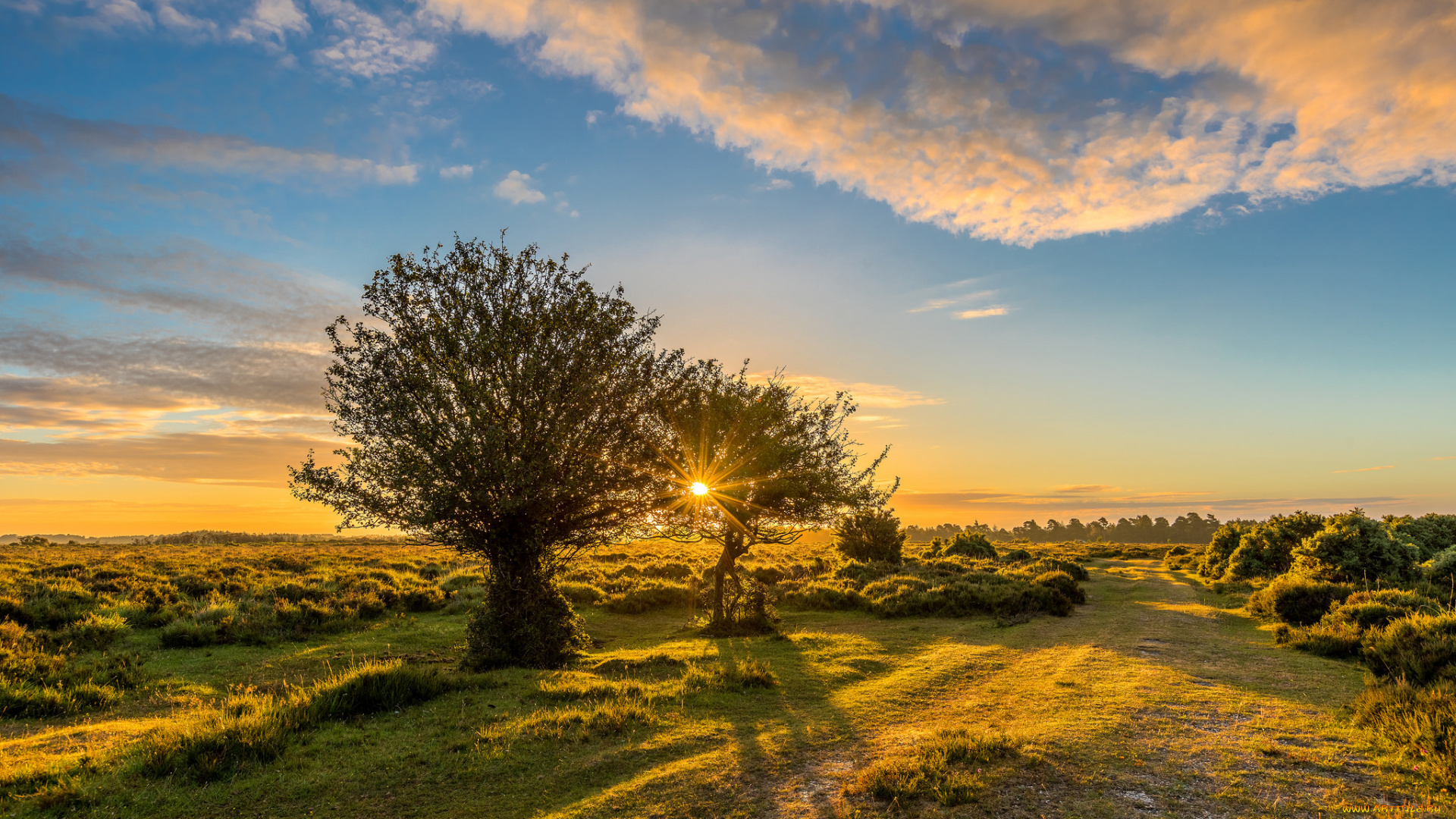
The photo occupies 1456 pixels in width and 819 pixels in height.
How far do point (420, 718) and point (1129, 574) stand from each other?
172ft

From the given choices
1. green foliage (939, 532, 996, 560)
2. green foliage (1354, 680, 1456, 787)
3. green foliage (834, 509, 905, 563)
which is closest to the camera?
green foliage (1354, 680, 1456, 787)

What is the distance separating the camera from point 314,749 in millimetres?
9836

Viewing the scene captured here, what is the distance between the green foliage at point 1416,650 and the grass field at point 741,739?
891 millimetres

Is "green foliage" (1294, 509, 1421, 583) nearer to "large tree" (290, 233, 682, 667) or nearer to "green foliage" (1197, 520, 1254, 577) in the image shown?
"green foliage" (1197, 520, 1254, 577)

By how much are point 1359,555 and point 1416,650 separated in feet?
69.3

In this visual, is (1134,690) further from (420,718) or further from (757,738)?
(420,718)

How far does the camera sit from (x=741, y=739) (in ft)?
34.4

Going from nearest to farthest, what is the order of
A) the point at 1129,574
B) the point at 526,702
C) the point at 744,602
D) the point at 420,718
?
the point at 420,718 → the point at 526,702 → the point at 744,602 → the point at 1129,574

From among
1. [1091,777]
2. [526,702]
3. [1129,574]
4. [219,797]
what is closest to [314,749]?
[219,797]

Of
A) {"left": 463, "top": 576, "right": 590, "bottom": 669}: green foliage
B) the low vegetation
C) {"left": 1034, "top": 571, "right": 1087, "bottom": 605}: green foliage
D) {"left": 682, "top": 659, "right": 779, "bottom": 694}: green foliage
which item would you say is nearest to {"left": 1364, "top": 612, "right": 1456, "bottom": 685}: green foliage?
the low vegetation

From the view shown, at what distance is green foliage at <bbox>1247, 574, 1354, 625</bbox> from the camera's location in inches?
846

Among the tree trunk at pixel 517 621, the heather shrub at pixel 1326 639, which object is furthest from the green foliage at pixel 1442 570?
the tree trunk at pixel 517 621

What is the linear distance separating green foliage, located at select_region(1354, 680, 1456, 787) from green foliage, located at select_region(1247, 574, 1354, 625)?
1341 cm

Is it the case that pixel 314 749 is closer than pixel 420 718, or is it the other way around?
pixel 314 749
